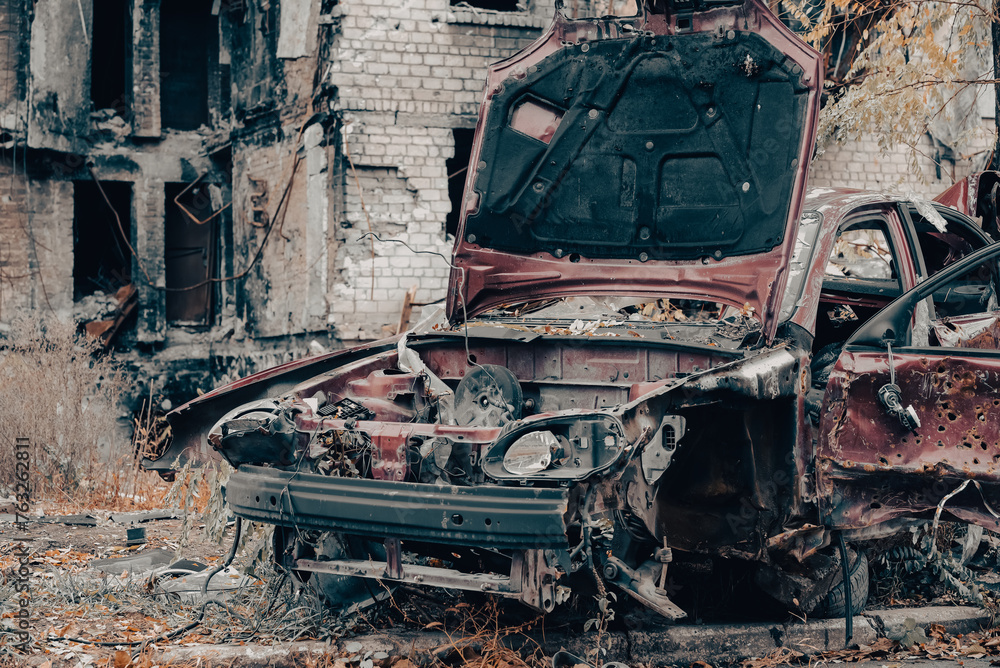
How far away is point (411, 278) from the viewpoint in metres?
10.8

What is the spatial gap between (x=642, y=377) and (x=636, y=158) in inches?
51.9

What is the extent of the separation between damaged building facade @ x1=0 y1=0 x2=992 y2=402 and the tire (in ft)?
22.0

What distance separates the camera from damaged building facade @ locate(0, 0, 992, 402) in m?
10.8

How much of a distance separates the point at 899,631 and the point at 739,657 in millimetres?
900

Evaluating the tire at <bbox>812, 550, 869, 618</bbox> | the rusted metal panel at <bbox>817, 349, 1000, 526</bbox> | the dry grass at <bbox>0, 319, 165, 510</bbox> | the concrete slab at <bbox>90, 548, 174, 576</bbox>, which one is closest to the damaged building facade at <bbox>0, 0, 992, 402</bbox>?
the dry grass at <bbox>0, 319, 165, 510</bbox>

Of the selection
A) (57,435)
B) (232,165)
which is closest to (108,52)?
(232,165)

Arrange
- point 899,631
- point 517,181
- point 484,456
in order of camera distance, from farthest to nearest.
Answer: point 517,181
point 899,631
point 484,456

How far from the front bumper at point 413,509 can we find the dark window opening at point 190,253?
11.1 metres

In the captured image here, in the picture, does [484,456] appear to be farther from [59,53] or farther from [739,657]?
[59,53]

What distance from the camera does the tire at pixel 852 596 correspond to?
15.2ft

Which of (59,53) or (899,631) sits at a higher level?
(59,53)

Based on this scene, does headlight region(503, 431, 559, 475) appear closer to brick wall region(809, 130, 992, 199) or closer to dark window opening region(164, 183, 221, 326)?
brick wall region(809, 130, 992, 199)

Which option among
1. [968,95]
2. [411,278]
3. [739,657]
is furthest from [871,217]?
[968,95]

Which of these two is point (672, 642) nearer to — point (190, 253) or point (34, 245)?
point (190, 253)
